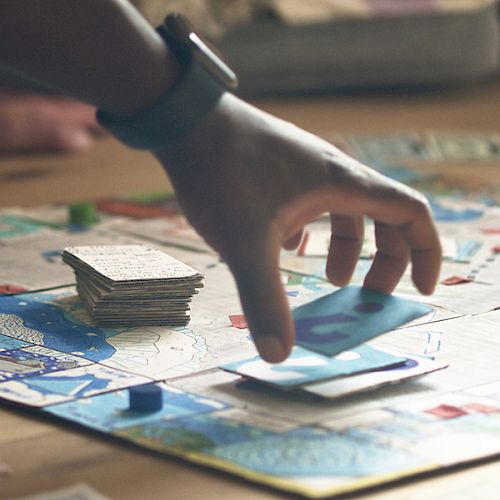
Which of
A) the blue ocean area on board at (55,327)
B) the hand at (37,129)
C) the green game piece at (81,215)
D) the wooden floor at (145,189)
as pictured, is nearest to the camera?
the wooden floor at (145,189)

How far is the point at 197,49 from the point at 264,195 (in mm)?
138

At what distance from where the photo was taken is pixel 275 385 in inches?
41.6

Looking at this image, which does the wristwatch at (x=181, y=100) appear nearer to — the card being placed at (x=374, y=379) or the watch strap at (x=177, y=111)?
the watch strap at (x=177, y=111)

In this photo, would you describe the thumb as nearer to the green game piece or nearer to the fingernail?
the fingernail

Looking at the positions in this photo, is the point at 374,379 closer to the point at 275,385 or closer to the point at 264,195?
the point at 275,385

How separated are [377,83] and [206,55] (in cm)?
266

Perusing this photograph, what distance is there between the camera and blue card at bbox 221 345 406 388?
1.07 m

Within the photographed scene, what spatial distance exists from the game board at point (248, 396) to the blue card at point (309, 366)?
0.01m

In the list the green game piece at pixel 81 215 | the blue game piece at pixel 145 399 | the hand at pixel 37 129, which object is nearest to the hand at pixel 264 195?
the blue game piece at pixel 145 399

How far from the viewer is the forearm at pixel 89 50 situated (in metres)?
0.92

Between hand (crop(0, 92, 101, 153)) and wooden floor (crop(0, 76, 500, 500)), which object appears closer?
wooden floor (crop(0, 76, 500, 500))

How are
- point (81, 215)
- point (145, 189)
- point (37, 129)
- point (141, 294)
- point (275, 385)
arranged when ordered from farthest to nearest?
point (37, 129)
point (145, 189)
point (81, 215)
point (141, 294)
point (275, 385)

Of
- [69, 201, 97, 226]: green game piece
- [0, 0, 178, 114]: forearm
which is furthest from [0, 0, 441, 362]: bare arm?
[69, 201, 97, 226]: green game piece

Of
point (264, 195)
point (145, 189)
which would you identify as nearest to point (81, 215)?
point (145, 189)
